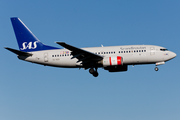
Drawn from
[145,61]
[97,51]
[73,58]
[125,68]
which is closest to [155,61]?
[145,61]

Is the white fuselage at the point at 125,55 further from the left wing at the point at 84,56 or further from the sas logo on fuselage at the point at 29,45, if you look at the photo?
the sas logo on fuselage at the point at 29,45

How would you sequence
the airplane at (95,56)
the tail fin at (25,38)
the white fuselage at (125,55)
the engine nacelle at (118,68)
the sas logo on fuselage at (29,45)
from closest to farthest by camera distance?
the airplane at (95,56) < the white fuselage at (125,55) < the engine nacelle at (118,68) < the tail fin at (25,38) < the sas logo on fuselage at (29,45)

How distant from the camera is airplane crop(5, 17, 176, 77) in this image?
38.1m

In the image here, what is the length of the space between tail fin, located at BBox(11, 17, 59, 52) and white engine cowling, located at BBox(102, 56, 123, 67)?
9586 mm

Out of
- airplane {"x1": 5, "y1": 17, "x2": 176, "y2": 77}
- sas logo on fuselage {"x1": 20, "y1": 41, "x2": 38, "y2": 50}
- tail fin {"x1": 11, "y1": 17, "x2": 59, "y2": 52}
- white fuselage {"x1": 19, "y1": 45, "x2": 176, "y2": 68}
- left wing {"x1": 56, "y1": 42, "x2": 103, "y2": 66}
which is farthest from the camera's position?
sas logo on fuselage {"x1": 20, "y1": 41, "x2": 38, "y2": 50}

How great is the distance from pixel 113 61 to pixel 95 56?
2.58 m

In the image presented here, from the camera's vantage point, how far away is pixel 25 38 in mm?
43969

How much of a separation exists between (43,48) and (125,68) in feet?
42.8

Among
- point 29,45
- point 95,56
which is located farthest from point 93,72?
point 29,45

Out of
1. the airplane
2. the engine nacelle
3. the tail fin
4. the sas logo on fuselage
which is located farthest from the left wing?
the sas logo on fuselage

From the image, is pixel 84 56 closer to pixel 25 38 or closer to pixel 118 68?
pixel 118 68

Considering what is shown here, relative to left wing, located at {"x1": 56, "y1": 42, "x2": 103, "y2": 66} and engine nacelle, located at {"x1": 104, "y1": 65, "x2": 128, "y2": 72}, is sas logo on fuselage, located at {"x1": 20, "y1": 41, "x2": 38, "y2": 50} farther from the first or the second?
engine nacelle, located at {"x1": 104, "y1": 65, "x2": 128, "y2": 72}

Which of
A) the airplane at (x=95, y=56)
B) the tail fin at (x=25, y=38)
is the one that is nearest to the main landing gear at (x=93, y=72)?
the airplane at (x=95, y=56)

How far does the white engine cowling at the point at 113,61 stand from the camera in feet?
123
